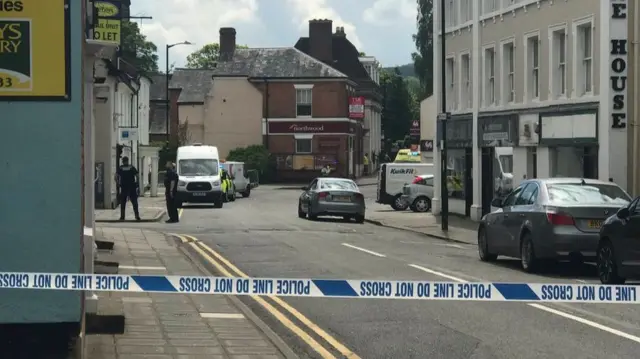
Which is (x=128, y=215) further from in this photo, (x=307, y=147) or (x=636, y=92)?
(x=307, y=147)

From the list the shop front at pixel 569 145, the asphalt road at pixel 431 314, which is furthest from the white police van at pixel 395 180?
the asphalt road at pixel 431 314

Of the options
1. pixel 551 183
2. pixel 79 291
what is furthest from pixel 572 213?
pixel 79 291

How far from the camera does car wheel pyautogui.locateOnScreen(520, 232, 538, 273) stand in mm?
17189

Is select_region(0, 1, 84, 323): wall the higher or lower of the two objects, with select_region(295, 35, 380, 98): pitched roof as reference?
lower

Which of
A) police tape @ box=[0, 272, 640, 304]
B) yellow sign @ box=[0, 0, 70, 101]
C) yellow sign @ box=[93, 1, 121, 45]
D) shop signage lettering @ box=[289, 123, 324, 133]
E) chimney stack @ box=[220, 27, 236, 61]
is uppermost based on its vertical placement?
chimney stack @ box=[220, 27, 236, 61]

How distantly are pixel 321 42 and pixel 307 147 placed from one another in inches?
799

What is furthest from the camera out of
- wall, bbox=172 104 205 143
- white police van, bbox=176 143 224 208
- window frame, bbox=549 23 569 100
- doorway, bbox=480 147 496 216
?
wall, bbox=172 104 205 143

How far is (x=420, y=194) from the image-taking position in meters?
43.6

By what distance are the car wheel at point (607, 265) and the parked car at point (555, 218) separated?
1080 mm

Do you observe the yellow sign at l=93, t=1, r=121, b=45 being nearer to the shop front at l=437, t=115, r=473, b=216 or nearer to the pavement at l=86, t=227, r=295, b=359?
the shop front at l=437, t=115, r=473, b=216

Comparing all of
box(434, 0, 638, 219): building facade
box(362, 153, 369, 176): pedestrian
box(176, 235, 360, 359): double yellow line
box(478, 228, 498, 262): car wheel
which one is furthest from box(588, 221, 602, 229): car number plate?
box(362, 153, 369, 176): pedestrian

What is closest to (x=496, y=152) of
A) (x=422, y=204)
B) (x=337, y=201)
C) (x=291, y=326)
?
(x=337, y=201)

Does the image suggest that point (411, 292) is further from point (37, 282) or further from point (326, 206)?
point (326, 206)

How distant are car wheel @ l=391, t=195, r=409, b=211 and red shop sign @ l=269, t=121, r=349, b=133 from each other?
31081 mm
